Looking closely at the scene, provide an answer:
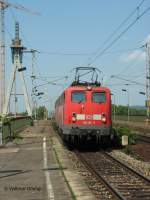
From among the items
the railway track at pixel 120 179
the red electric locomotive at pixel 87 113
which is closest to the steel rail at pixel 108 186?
the railway track at pixel 120 179

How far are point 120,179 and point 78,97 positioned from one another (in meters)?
10.8

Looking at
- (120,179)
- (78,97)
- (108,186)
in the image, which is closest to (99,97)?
(78,97)

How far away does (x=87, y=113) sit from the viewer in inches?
970

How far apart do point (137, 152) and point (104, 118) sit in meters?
2.28

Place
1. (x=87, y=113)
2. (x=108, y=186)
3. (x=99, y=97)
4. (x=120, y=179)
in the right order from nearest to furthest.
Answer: (x=108, y=186) < (x=120, y=179) < (x=87, y=113) < (x=99, y=97)

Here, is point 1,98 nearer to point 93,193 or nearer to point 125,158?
point 125,158

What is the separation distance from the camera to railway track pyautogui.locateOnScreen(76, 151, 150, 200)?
11.8 meters

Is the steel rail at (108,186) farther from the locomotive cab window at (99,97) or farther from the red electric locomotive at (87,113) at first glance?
the locomotive cab window at (99,97)

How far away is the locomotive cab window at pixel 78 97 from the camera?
24923 millimetres

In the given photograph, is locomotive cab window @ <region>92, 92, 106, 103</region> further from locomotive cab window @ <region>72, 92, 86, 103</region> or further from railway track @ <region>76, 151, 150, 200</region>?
railway track @ <region>76, 151, 150, 200</region>

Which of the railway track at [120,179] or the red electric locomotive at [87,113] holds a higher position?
the red electric locomotive at [87,113]

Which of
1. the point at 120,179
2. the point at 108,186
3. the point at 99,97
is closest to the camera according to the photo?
the point at 108,186

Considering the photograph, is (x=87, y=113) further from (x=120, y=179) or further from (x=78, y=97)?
(x=120, y=179)

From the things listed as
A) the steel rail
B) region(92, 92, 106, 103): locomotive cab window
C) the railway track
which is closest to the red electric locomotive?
region(92, 92, 106, 103): locomotive cab window
